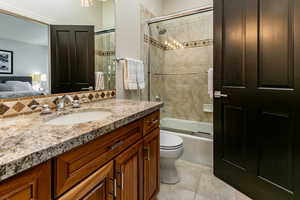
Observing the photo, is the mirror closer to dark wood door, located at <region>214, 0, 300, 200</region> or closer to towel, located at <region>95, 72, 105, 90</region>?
towel, located at <region>95, 72, 105, 90</region>

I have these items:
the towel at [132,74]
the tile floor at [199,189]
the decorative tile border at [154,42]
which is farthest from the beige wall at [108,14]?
the tile floor at [199,189]

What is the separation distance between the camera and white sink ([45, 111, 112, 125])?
3.45 feet

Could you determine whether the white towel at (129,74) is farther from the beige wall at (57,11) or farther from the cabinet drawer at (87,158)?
the cabinet drawer at (87,158)

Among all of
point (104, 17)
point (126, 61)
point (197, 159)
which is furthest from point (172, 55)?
point (197, 159)

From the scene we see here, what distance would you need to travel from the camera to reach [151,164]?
4.17ft

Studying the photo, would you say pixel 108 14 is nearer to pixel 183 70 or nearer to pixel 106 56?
pixel 106 56

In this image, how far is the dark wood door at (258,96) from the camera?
1.24m

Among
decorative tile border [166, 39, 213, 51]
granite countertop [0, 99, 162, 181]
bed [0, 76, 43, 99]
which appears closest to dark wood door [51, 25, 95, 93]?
bed [0, 76, 43, 99]

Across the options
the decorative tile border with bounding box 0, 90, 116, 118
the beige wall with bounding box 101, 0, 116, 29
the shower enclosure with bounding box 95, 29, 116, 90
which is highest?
the beige wall with bounding box 101, 0, 116, 29

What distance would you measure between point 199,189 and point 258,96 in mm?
1015

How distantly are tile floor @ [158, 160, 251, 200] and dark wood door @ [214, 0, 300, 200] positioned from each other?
9 cm

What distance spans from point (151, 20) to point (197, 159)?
197 cm

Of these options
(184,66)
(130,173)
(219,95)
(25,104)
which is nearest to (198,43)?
(184,66)

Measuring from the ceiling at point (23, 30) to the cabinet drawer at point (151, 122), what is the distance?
2.97 feet
